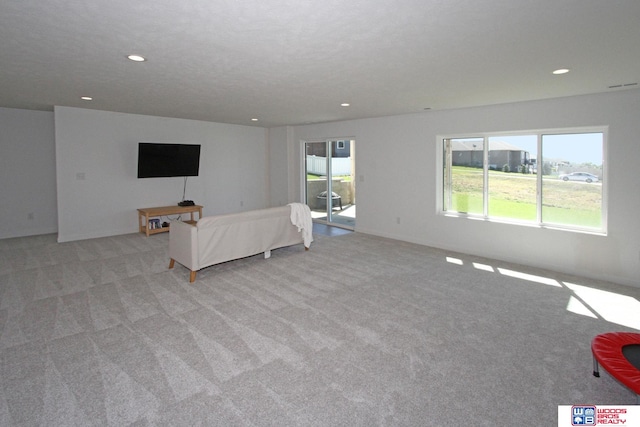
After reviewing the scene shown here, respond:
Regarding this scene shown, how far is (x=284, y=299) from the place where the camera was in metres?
3.95

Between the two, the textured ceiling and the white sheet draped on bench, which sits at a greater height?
the textured ceiling

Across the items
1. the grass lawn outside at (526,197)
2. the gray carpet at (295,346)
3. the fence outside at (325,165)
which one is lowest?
the gray carpet at (295,346)

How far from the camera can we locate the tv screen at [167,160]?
7.23 m

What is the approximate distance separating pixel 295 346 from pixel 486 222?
4.27 metres

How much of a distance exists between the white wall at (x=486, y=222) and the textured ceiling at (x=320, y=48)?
14.9 inches

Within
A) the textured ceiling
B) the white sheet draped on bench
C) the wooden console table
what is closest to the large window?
the textured ceiling

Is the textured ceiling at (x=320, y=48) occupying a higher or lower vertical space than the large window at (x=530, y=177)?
higher

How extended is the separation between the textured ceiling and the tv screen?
2139 millimetres

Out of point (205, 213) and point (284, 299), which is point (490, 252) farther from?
point (205, 213)

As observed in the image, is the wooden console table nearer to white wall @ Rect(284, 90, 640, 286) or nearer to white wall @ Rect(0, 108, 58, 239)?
white wall @ Rect(0, 108, 58, 239)

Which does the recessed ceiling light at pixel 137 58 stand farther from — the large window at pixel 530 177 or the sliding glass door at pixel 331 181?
the sliding glass door at pixel 331 181

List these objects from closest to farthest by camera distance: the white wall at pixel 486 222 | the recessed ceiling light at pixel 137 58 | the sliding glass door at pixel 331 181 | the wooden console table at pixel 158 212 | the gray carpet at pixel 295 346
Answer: the gray carpet at pixel 295 346
the recessed ceiling light at pixel 137 58
the white wall at pixel 486 222
the wooden console table at pixel 158 212
the sliding glass door at pixel 331 181

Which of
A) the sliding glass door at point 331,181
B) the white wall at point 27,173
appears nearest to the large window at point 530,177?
the sliding glass door at point 331,181

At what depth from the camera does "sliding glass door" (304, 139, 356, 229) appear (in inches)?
325
